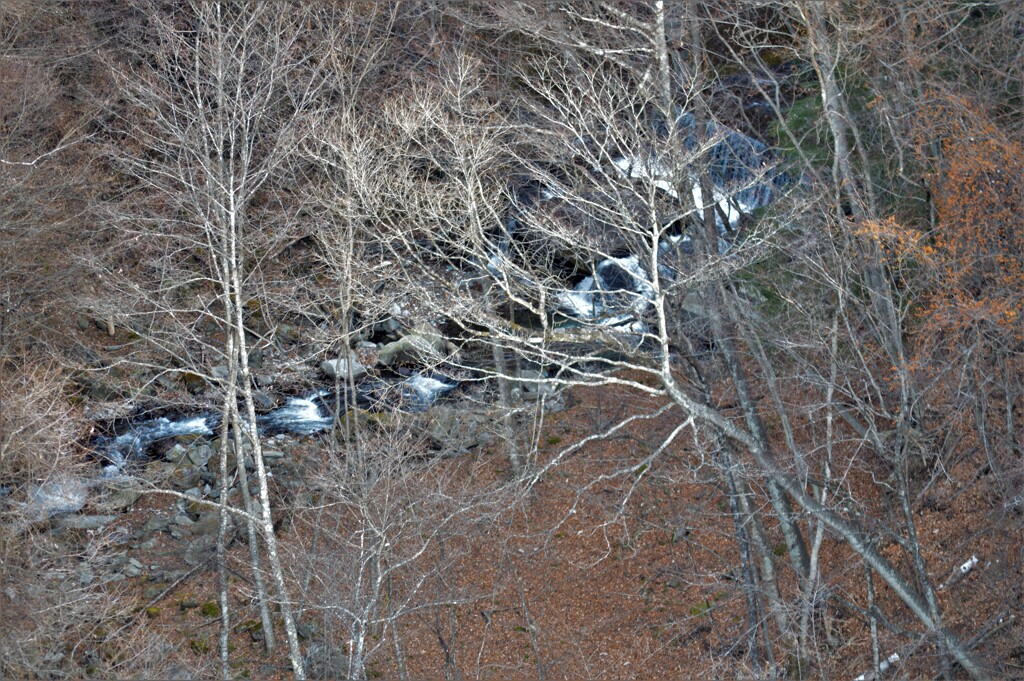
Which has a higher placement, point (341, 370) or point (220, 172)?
point (220, 172)

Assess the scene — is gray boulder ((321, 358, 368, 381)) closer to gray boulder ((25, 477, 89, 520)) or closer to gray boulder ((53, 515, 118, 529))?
gray boulder ((53, 515, 118, 529))

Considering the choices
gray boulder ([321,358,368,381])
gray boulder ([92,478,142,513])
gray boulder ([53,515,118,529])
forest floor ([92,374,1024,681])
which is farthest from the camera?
gray boulder ([321,358,368,381])

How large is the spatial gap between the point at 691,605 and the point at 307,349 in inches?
386

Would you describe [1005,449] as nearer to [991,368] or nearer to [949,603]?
[991,368]

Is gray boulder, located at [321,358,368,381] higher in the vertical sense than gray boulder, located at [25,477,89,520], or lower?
lower

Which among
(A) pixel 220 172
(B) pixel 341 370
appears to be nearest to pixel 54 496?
(A) pixel 220 172

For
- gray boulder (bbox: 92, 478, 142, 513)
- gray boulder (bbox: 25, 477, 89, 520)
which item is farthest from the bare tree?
gray boulder (bbox: 92, 478, 142, 513)

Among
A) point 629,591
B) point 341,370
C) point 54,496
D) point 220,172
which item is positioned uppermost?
point 220,172

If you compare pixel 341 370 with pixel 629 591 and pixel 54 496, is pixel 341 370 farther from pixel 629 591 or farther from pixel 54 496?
pixel 54 496

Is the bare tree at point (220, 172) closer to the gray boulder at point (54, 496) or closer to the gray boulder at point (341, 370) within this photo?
the gray boulder at point (54, 496)

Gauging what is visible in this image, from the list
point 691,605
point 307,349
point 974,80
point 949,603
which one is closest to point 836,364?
point 949,603

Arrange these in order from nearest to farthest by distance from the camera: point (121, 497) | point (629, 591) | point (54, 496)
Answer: point (54, 496)
point (629, 591)
point (121, 497)

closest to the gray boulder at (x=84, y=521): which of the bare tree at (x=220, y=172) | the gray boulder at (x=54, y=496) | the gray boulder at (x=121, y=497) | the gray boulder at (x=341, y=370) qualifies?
the gray boulder at (x=121, y=497)

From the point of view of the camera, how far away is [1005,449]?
15.0 meters
